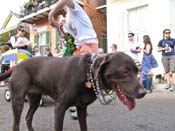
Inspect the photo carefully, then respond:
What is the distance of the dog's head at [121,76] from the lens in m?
3.24

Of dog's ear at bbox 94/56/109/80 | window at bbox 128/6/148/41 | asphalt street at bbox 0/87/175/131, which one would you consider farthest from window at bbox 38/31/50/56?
dog's ear at bbox 94/56/109/80

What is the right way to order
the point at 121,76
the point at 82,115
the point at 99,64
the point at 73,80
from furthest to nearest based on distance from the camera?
the point at 82,115
the point at 73,80
the point at 99,64
the point at 121,76

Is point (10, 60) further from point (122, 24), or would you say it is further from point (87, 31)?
point (122, 24)

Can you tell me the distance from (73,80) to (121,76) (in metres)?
0.57

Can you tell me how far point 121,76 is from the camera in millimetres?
3311

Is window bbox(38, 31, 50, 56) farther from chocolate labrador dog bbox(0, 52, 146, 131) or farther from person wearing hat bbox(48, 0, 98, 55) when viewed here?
chocolate labrador dog bbox(0, 52, 146, 131)

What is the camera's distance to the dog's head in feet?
10.6

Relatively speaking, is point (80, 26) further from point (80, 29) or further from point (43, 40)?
point (43, 40)

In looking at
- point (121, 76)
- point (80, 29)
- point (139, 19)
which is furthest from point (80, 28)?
point (139, 19)

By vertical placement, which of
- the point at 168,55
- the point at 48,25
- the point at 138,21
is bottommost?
the point at 168,55

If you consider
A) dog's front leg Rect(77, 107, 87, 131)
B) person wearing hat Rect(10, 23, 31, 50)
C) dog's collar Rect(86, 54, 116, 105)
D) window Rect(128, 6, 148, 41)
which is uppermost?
window Rect(128, 6, 148, 41)

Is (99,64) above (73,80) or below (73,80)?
above

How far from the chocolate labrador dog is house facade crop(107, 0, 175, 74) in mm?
10215

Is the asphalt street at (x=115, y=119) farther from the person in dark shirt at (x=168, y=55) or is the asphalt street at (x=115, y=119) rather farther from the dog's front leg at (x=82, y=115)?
the person in dark shirt at (x=168, y=55)
